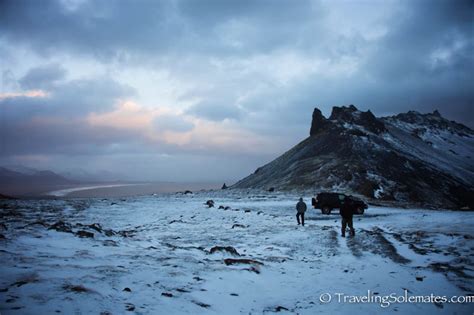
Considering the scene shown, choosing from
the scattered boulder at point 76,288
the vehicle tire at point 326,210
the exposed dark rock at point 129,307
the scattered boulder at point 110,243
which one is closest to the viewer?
the exposed dark rock at point 129,307

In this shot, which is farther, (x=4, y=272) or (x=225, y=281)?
(x=225, y=281)

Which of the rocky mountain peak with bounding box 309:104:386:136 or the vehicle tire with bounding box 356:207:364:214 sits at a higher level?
the rocky mountain peak with bounding box 309:104:386:136

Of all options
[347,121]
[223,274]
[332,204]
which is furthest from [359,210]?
[347,121]

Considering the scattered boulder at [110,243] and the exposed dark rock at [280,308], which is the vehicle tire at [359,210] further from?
the exposed dark rock at [280,308]

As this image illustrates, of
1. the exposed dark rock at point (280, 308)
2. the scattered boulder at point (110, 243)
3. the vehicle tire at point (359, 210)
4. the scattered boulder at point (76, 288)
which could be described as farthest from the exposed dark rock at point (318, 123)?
the scattered boulder at point (76, 288)

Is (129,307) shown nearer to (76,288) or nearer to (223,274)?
(76,288)

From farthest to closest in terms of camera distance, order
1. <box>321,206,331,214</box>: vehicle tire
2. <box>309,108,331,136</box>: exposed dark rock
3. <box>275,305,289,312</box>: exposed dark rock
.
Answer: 1. <box>309,108,331,136</box>: exposed dark rock
2. <box>321,206,331,214</box>: vehicle tire
3. <box>275,305,289,312</box>: exposed dark rock

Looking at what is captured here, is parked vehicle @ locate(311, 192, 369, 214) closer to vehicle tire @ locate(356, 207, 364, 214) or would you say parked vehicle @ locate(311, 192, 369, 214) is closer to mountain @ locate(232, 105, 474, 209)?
vehicle tire @ locate(356, 207, 364, 214)

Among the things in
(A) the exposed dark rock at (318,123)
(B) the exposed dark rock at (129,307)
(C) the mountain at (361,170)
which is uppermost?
(A) the exposed dark rock at (318,123)

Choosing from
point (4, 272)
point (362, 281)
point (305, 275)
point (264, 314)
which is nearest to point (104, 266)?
point (4, 272)

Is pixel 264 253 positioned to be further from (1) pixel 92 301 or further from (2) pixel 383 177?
(2) pixel 383 177

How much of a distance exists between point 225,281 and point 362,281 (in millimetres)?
4021

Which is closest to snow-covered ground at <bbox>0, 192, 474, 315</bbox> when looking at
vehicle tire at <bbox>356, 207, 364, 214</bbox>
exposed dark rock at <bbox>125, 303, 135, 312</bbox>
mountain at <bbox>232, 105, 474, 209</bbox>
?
exposed dark rock at <bbox>125, 303, 135, 312</bbox>

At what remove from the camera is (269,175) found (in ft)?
268
